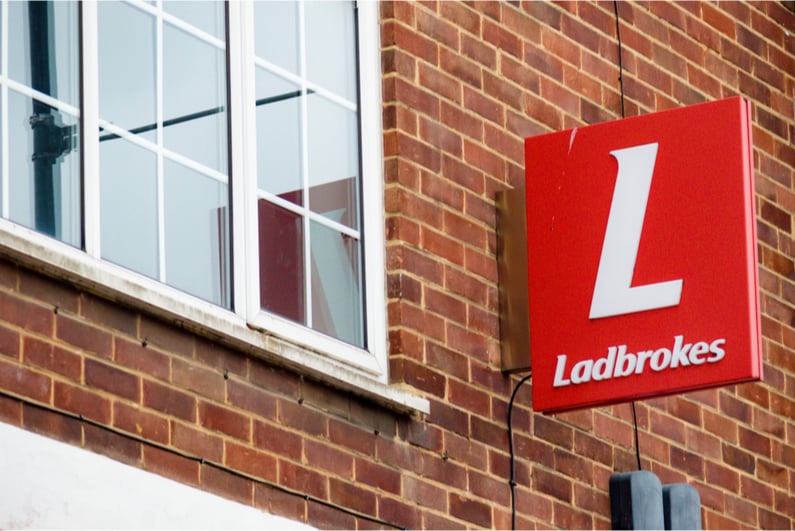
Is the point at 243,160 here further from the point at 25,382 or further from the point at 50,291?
the point at 25,382

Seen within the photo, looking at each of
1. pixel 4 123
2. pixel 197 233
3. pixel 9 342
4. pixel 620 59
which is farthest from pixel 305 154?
pixel 620 59

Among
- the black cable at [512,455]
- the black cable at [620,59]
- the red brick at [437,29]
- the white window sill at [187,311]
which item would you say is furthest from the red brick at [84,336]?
the black cable at [620,59]

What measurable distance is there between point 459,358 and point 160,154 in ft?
5.37

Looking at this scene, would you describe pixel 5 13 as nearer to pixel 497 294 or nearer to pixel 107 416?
pixel 107 416

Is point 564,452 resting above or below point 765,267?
below

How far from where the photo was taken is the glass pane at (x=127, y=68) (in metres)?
7.24

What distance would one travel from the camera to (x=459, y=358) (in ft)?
27.7

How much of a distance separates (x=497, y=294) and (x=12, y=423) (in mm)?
2701

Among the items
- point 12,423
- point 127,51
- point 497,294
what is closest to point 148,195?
point 127,51

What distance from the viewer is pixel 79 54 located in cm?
712

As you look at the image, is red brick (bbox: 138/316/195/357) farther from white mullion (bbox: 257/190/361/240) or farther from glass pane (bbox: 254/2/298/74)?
glass pane (bbox: 254/2/298/74)

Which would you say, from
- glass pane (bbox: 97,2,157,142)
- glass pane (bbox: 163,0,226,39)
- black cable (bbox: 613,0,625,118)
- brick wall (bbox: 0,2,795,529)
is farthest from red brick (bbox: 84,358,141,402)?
black cable (bbox: 613,0,625,118)

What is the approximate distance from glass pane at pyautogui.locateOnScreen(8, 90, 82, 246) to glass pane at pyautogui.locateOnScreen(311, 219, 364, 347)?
1.28 metres

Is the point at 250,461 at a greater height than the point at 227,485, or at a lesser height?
greater
